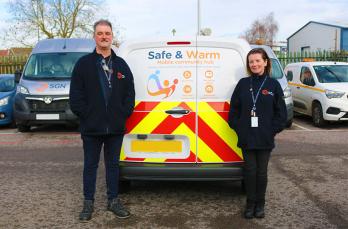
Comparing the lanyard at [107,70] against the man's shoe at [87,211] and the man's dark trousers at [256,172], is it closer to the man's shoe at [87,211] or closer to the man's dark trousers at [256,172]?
the man's shoe at [87,211]

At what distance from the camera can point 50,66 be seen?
10.8 meters

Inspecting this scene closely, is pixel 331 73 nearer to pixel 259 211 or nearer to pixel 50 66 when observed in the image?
pixel 50 66

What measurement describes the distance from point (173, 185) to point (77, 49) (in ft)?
21.1

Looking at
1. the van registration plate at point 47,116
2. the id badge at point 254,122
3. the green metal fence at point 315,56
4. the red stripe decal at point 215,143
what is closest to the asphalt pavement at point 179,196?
the red stripe decal at point 215,143

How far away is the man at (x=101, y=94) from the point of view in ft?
13.7

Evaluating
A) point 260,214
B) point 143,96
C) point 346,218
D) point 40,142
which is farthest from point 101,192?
point 40,142

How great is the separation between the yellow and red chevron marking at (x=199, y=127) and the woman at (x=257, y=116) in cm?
22

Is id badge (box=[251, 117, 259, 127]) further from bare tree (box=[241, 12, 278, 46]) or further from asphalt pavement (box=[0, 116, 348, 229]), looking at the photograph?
bare tree (box=[241, 12, 278, 46])

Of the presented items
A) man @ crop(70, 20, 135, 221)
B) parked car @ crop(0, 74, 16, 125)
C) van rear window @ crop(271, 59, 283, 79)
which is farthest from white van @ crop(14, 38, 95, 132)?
man @ crop(70, 20, 135, 221)

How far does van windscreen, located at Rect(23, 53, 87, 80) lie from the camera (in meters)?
10.6

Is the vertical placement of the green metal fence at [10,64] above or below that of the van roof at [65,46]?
below

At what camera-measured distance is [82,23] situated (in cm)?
3053

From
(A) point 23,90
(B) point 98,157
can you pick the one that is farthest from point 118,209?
(A) point 23,90

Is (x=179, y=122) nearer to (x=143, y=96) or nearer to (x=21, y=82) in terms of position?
(x=143, y=96)
